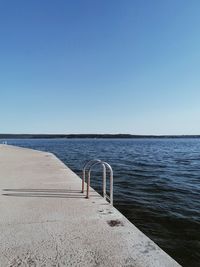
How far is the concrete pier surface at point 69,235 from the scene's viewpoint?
10.4ft

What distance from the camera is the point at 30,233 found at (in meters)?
3.90

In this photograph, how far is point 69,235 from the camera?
12.5ft

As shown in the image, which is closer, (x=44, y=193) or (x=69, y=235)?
(x=69, y=235)

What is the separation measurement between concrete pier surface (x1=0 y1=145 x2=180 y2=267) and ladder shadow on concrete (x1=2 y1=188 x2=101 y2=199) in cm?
5

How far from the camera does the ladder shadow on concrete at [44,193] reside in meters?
6.14

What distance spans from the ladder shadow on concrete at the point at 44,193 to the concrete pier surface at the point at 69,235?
0.05 meters

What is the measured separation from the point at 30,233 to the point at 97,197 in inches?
93.2

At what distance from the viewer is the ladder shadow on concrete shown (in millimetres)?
6145

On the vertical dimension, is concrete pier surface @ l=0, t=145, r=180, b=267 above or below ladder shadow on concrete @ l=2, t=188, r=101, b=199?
A: below

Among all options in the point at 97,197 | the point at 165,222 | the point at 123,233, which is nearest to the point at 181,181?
the point at 165,222

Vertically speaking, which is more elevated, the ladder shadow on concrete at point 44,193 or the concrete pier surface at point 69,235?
the ladder shadow on concrete at point 44,193

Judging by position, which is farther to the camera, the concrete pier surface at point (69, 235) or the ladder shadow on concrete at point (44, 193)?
the ladder shadow on concrete at point (44, 193)

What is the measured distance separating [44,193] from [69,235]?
106 inches

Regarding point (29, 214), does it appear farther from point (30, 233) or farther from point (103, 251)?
point (103, 251)
